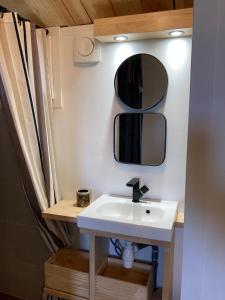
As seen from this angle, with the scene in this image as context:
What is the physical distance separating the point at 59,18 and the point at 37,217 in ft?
4.25

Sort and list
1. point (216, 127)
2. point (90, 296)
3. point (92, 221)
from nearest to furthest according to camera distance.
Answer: point (216, 127), point (92, 221), point (90, 296)

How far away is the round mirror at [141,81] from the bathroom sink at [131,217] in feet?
2.02

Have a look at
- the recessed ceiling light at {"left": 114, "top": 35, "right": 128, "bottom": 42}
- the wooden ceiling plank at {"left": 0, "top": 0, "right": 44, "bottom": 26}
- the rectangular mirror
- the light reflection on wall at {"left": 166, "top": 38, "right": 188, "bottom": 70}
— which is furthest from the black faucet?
the wooden ceiling plank at {"left": 0, "top": 0, "right": 44, "bottom": 26}

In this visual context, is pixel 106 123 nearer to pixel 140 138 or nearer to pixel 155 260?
pixel 140 138

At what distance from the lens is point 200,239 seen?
0.44 m

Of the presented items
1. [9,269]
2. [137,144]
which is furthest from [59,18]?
[9,269]

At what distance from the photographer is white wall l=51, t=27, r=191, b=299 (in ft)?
4.87

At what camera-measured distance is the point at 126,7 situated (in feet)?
4.67

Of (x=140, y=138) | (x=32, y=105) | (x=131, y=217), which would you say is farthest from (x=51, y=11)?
(x=131, y=217)

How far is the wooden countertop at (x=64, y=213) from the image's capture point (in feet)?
4.84

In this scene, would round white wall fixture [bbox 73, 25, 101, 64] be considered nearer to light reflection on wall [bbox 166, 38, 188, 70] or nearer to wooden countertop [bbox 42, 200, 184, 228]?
light reflection on wall [bbox 166, 38, 188, 70]

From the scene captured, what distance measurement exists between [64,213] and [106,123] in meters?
0.64

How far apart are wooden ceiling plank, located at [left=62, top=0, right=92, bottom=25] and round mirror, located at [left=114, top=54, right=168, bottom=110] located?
0.37 meters

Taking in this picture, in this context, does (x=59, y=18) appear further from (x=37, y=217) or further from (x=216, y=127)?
(x=216, y=127)
